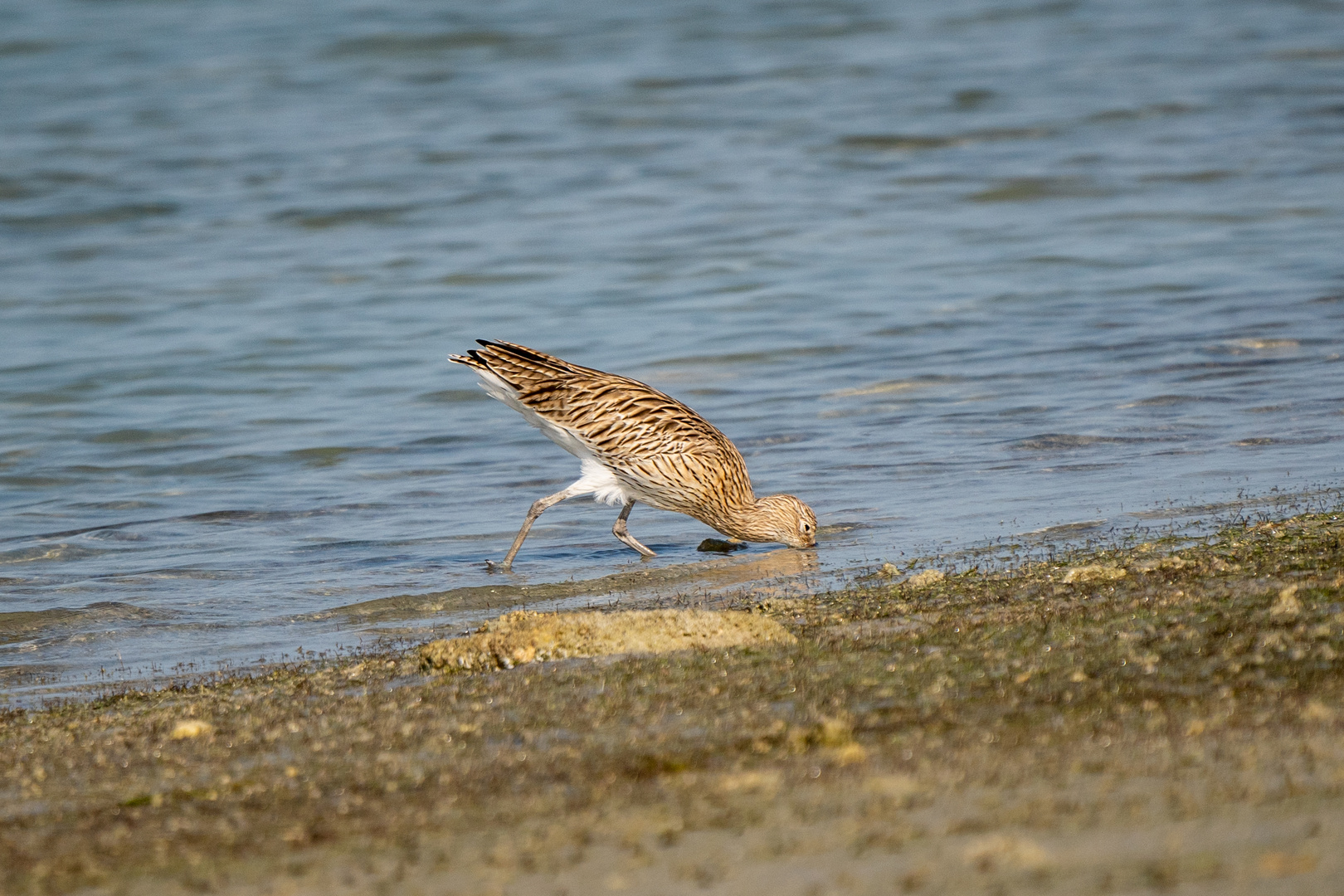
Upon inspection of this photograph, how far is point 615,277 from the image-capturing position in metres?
16.3

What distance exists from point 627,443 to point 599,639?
10.8ft

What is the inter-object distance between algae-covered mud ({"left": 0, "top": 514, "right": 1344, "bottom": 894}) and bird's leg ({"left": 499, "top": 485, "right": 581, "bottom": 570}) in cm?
236

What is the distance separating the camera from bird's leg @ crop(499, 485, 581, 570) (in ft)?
25.9

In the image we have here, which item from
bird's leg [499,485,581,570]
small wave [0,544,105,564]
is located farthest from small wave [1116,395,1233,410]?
small wave [0,544,105,564]

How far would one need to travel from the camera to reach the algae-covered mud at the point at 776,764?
10.2 ft

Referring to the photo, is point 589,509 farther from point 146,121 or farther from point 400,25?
point 400,25

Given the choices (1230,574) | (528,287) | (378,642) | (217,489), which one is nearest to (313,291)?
(528,287)


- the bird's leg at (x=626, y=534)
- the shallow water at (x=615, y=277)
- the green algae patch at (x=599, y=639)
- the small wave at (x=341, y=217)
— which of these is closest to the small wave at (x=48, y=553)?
the shallow water at (x=615, y=277)

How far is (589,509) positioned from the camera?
966 centimetres

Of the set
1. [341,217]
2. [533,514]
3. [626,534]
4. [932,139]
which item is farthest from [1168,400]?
[341,217]

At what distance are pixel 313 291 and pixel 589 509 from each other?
783 centimetres

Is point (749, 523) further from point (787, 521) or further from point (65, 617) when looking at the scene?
point (65, 617)

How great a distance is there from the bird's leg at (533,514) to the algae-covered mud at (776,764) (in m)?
2.36

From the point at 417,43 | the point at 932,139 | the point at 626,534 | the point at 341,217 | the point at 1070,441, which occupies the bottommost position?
the point at 626,534
